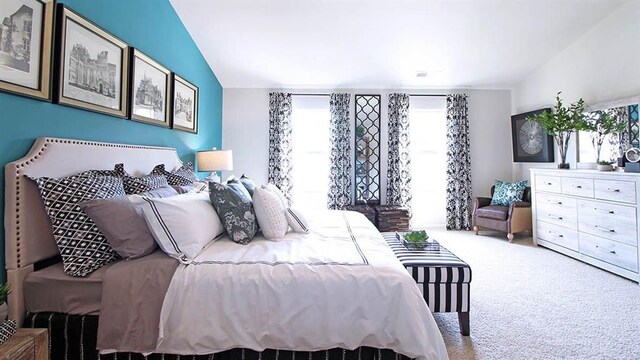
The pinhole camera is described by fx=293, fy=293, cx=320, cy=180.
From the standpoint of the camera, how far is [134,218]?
1.61 m

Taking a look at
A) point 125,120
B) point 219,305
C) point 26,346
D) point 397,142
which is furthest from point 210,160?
point 397,142

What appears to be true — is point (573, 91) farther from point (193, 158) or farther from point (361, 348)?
point (193, 158)

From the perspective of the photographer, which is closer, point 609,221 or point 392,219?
point 609,221

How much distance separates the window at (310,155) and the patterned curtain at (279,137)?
143 mm

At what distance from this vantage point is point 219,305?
56.1 inches

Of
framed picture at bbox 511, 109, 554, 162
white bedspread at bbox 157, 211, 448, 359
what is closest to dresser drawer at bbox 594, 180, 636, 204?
framed picture at bbox 511, 109, 554, 162

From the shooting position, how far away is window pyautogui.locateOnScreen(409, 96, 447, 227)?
216 inches

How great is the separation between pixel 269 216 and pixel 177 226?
24.5 inches

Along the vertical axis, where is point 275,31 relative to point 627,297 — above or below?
above

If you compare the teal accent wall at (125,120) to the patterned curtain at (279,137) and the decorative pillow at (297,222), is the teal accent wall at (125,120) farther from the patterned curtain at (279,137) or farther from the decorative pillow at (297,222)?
the decorative pillow at (297,222)

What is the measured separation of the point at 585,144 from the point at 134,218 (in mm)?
5180

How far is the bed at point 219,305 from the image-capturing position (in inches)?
55.5

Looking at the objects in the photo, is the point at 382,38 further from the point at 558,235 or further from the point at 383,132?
the point at 558,235

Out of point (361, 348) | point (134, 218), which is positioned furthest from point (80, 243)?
point (361, 348)
